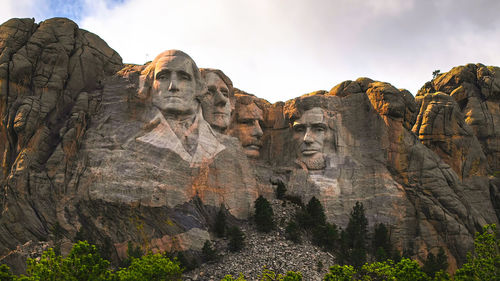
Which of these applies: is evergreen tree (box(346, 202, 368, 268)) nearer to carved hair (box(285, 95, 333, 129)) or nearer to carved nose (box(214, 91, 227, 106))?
carved hair (box(285, 95, 333, 129))

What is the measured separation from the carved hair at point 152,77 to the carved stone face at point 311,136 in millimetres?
8336

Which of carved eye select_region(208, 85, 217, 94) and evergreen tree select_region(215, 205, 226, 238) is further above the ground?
carved eye select_region(208, 85, 217, 94)

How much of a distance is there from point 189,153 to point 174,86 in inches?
164

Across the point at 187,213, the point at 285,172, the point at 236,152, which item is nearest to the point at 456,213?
the point at 285,172

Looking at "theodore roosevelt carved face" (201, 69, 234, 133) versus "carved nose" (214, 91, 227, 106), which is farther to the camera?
"carved nose" (214, 91, 227, 106)

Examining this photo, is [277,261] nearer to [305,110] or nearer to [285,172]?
[285,172]

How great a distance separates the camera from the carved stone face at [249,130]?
1970 inches

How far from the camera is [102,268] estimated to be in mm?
31203

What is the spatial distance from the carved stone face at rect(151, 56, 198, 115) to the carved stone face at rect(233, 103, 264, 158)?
644 cm

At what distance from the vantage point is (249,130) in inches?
1981

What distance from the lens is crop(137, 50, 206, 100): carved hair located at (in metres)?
43.7

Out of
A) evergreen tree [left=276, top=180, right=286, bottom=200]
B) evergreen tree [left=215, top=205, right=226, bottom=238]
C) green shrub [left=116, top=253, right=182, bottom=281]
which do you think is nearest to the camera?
green shrub [left=116, top=253, right=182, bottom=281]

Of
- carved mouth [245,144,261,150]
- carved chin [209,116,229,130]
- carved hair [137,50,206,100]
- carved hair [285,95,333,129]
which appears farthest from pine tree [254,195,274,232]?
carved hair [285,95,333,129]

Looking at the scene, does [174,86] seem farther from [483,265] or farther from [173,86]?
[483,265]
